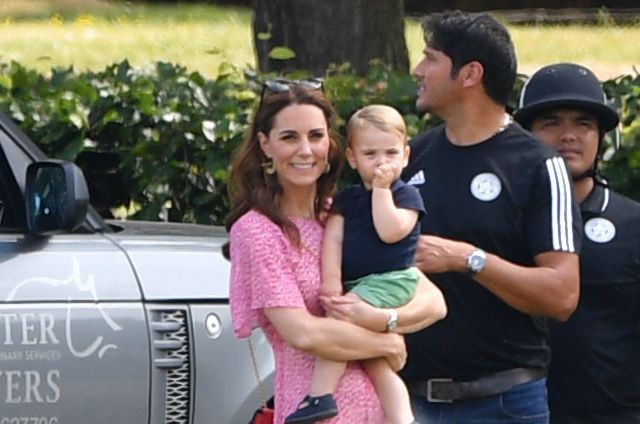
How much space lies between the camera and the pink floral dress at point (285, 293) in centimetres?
346

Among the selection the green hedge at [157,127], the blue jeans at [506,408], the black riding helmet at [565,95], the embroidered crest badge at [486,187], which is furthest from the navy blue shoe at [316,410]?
the green hedge at [157,127]

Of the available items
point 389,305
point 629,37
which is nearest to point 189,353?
point 389,305

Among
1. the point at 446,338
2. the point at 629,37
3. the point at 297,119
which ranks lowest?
the point at 629,37

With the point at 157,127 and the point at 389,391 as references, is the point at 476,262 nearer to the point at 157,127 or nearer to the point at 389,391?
the point at 389,391

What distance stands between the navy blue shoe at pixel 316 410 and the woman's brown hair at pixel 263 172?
1.15 ft

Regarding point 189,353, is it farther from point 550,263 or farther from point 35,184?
point 550,263

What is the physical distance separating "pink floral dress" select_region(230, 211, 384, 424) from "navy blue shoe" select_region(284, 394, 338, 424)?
0.03m

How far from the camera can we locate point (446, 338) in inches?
156

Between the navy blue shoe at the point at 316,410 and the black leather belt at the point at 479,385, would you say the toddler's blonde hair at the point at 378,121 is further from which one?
the black leather belt at the point at 479,385

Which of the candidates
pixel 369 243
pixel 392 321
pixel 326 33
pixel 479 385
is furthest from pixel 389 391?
pixel 326 33

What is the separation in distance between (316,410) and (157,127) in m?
3.66

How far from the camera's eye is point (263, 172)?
362cm

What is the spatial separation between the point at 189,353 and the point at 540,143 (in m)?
1.54

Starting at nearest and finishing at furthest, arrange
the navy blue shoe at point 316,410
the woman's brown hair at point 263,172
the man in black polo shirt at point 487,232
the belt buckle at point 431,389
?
the navy blue shoe at point 316,410, the woman's brown hair at point 263,172, the man in black polo shirt at point 487,232, the belt buckle at point 431,389
